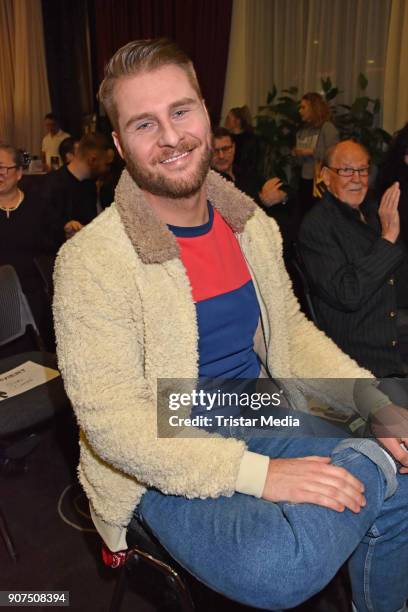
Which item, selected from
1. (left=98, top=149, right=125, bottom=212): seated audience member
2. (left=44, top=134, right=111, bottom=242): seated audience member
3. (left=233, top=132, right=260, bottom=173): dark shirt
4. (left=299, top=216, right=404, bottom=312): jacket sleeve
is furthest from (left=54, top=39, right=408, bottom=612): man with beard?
(left=233, top=132, right=260, bottom=173): dark shirt

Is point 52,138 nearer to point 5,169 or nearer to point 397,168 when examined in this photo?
point 5,169

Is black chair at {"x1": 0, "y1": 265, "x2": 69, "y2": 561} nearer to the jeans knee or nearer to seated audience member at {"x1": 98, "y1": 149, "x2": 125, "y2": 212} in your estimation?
the jeans knee

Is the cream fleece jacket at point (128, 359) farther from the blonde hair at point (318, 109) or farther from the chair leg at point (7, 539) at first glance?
the blonde hair at point (318, 109)

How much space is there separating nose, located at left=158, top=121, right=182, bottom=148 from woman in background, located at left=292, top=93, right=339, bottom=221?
4312 millimetres

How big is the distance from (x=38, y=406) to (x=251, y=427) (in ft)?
3.05

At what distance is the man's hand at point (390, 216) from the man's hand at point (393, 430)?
1.13 metres

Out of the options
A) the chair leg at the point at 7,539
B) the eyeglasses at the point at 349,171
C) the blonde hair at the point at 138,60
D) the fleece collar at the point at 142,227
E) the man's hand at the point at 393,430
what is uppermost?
the blonde hair at the point at 138,60

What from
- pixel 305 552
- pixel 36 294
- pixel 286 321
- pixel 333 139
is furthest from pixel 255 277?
pixel 333 139

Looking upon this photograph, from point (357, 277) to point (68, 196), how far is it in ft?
7.00

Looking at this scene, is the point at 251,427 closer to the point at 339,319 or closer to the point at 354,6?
the point at 339,319

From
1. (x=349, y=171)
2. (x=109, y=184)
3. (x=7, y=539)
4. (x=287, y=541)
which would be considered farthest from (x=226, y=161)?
(x=287, y=541)

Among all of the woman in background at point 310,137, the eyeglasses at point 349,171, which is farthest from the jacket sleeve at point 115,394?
the woman in background at point 310,137

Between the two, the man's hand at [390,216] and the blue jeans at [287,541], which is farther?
the man's hand at [390,216]

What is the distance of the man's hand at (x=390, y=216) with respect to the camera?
2.32 m
